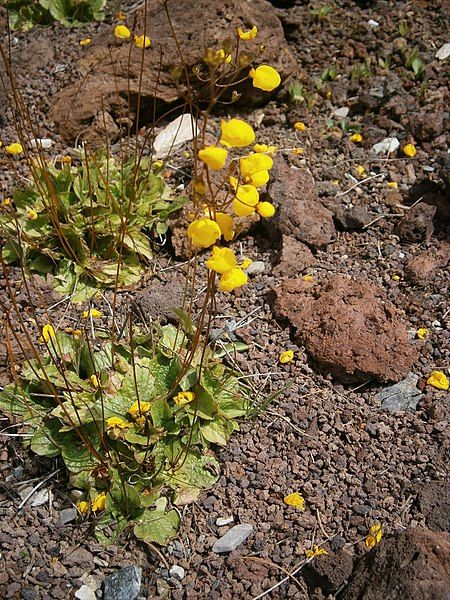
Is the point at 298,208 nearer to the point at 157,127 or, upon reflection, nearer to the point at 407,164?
the point at 407,164

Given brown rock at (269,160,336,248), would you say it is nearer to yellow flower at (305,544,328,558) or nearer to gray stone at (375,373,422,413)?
gray stone at (375,373,422,413)

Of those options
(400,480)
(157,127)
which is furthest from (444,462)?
(157,127)

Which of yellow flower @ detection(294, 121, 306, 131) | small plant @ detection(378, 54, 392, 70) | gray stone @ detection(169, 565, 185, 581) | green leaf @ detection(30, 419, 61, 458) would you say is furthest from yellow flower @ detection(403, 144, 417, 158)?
gray stone @ detection(169, 565, 185, 581)

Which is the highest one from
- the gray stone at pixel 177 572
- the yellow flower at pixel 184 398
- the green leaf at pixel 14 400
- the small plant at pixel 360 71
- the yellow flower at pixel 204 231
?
the yellow flower at pixel 204 231

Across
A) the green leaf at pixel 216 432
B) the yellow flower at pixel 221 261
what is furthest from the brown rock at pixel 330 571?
the yellow flower at pixel 221 261

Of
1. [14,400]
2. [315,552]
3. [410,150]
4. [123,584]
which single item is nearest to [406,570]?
[315,552]

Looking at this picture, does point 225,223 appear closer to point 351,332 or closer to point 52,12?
point 351,332

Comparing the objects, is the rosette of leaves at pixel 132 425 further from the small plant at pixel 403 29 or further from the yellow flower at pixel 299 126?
the small plant at pixel 403 29
